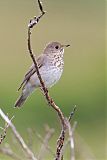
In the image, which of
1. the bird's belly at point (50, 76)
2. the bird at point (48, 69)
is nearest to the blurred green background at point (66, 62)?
the bird at point (48, 69)

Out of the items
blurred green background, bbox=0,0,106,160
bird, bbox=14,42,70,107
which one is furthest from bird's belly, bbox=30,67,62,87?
blurred green background, bbox=0,0,106,160

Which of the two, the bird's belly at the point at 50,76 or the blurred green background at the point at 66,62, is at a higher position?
the blurred green background at the point at 66,62

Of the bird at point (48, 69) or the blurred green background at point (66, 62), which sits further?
the blurred green background at point (66, 62)

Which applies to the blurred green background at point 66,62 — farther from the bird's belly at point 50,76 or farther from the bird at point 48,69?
the bird's belly at point 50,76

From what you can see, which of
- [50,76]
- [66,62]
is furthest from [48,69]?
[66,62]

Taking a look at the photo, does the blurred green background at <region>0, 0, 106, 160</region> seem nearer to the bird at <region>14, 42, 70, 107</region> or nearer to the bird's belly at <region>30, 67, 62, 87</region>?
the bird at <region>14, 42, 70, 107</region>

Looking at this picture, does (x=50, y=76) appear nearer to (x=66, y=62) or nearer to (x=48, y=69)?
(x=48, y=69)
